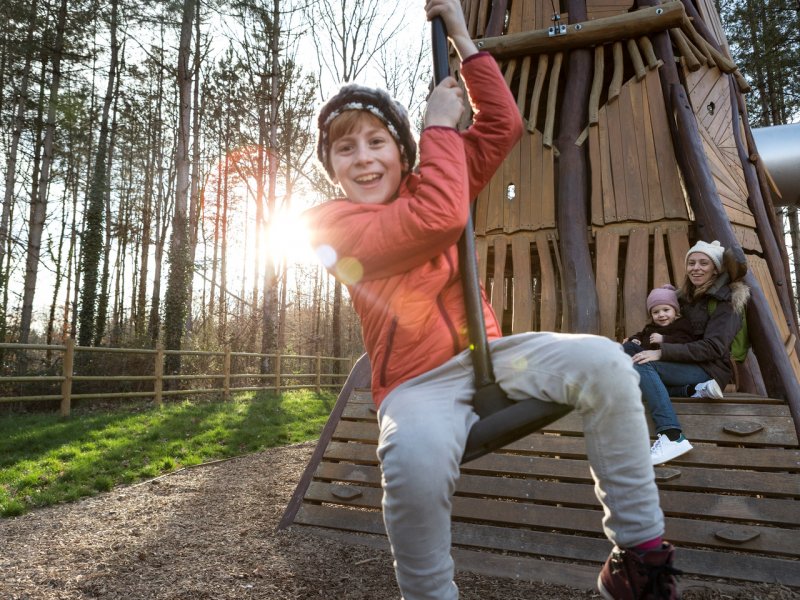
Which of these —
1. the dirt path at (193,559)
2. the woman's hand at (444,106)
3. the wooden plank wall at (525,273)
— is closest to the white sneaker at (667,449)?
the dirt path at (193,559)

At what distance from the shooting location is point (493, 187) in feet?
17.6

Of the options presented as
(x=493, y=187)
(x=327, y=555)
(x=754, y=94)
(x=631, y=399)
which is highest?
(x=754, y=94)

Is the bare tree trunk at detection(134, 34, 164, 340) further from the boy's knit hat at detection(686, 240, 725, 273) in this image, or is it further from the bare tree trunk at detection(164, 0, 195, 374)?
the boy's knit hat at detection(686, 240, 725, 273)

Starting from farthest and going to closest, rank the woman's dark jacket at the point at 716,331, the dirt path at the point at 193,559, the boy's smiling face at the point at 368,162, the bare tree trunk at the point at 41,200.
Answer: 1. the bare tree trunk at the point at 41,200
2. the woman's dark jacket at the point at 716,331
3. the dirt path at the point at 193,559
4. the boy's smiling face at the point at 368,162

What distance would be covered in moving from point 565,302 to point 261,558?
3.07m

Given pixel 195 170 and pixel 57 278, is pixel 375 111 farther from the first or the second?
pixel 57 278

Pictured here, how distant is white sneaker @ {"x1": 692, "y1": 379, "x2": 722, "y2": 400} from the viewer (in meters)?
3.35

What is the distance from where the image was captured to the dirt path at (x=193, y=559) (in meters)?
2.61

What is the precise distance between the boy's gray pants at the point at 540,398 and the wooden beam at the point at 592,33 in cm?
475

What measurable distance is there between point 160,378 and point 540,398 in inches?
358

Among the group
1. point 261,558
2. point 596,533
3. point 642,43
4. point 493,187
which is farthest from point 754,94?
point 261,558

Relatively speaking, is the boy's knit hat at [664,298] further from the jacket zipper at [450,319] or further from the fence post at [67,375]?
the fence post at [67,375]

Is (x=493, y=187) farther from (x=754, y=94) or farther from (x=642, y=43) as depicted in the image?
(x=754, y=94)

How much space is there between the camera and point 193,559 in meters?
3.02
